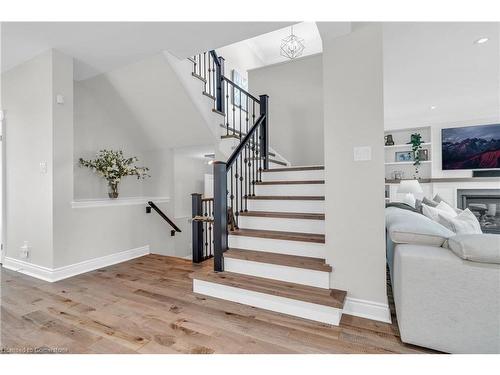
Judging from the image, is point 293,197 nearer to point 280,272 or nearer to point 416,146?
point 280,272

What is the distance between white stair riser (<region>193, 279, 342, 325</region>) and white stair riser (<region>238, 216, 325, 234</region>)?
0.80 metres

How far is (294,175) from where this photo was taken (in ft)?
10.7

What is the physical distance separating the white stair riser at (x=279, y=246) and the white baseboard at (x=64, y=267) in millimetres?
1786

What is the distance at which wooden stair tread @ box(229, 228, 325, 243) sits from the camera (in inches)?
89.4

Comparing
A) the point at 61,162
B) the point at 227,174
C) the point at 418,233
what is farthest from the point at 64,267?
the point at 418,233

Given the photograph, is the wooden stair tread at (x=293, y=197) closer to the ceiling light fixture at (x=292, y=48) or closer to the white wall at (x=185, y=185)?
the white wall at (x=185, y=185)

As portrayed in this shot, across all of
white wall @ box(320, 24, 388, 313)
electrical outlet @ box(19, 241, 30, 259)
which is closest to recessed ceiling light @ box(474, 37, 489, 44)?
white wall @ box(320, 24, 388, 313)

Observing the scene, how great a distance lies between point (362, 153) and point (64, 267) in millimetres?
3317

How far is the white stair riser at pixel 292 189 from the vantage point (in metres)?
2.91

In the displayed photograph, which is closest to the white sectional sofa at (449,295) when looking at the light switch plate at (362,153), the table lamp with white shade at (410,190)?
the light switch plate at (362,153)

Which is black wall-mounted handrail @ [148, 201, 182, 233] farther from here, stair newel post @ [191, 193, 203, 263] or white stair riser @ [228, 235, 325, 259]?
white stair riser @ [228, 235, 325, 259]
